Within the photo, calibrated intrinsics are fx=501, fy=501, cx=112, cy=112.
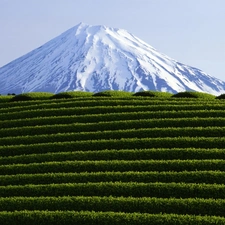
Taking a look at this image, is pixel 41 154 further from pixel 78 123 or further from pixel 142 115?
pixel 142 115

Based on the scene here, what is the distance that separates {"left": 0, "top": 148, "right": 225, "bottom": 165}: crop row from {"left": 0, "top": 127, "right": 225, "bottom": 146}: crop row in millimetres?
2589

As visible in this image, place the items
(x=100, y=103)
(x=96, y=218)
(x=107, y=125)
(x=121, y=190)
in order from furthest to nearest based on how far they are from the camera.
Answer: (x=100, y=103), (x=107, y=125), (x=121, y=190), (x=96, y=218)

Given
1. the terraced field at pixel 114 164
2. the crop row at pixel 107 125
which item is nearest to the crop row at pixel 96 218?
the terraced field at pixel 114 164

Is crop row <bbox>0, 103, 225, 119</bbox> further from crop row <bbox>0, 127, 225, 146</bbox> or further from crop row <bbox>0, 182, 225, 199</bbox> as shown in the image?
crop row <bbox>0, 182, 225, 199</bbox>

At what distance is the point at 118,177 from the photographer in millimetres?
20312

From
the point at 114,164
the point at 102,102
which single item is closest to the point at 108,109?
the point at 102,102

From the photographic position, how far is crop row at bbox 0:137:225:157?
23969mm

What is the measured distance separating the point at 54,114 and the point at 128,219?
54.7 feet

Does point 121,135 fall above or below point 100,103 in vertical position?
below

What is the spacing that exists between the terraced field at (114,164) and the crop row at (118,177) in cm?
4

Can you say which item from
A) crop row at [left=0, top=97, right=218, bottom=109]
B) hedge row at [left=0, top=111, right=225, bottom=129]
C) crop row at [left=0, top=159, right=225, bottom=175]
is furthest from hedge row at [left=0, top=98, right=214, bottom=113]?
crop row at [left=0, top=159, right=225, bottom=175]

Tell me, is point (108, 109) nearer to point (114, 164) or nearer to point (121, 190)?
point (114, 164)

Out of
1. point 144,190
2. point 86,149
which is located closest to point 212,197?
point 144,190

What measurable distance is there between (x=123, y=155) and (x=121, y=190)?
13.4 ft
